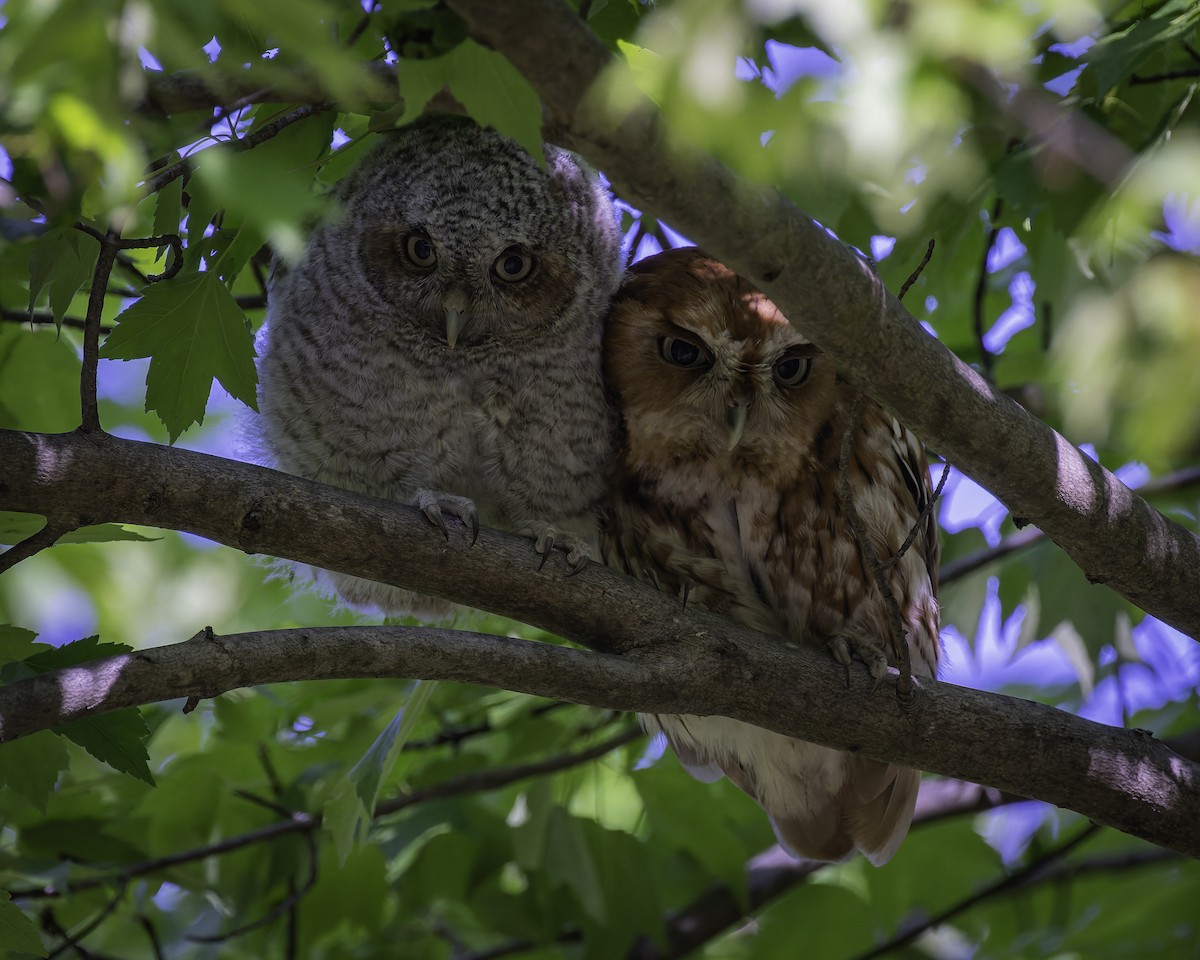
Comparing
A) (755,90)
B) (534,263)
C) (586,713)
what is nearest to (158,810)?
(586,713)

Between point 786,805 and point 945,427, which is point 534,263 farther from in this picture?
point 786,805

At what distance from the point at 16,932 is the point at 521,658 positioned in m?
1.17

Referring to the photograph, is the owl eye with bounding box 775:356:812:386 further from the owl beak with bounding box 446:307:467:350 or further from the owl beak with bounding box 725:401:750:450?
the owl beak with bounding box 446:307:467:350

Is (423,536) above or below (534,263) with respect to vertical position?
below

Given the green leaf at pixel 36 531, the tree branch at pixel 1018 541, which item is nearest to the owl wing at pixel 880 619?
the tree branch at pixel 1018 541

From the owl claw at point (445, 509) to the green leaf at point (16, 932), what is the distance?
3.80ft

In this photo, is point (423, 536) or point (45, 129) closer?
point (45, 129)

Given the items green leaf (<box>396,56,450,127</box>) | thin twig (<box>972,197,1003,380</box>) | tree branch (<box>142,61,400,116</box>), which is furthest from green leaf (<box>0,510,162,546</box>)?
thin twig (<box>972,197,1003,380</box>)

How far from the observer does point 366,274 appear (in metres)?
3.60

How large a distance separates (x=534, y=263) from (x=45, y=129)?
2.27 meters

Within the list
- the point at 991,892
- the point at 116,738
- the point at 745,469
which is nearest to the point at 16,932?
the point at 116,738

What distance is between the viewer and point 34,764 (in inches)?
103

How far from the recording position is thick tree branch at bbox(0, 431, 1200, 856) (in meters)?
2.16

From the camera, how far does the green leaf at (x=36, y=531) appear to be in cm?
244
